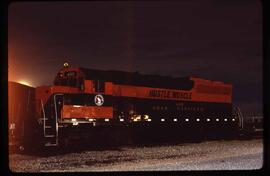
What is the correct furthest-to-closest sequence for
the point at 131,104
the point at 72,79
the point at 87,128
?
the point at 131,104 → the point at 72,79 → the point at 87,128

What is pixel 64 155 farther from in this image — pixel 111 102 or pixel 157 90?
pixel 157 90

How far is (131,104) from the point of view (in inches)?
779

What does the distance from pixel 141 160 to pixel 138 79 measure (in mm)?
8620

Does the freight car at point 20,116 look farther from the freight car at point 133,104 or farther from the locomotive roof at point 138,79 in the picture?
the locomotive roof at point 138,79

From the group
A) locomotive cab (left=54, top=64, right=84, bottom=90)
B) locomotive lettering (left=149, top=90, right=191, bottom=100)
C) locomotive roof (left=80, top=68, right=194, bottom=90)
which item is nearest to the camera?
locomotive cab (left=54, top=64, right=84, bottom=90)

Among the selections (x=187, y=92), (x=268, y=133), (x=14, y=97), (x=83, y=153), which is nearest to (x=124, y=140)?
(x=83, y=153)

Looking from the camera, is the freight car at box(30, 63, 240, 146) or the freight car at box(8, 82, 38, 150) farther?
the freight car at box(30, 63, 240, 146)

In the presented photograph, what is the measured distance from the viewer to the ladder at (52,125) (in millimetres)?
14619

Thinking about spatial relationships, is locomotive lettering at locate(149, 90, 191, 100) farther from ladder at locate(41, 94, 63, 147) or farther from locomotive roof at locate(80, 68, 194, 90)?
ladder at locate(41, 94, 63, 147)

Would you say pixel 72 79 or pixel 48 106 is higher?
pixel 72 79

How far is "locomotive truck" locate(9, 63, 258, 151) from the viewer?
1628 centimetres

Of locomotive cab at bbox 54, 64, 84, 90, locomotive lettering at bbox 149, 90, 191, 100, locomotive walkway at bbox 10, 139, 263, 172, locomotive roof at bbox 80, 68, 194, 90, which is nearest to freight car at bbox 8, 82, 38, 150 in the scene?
locomotive walkway at bbox 10, 139, 263, 172

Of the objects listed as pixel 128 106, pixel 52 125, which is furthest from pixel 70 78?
pixel 128 106
